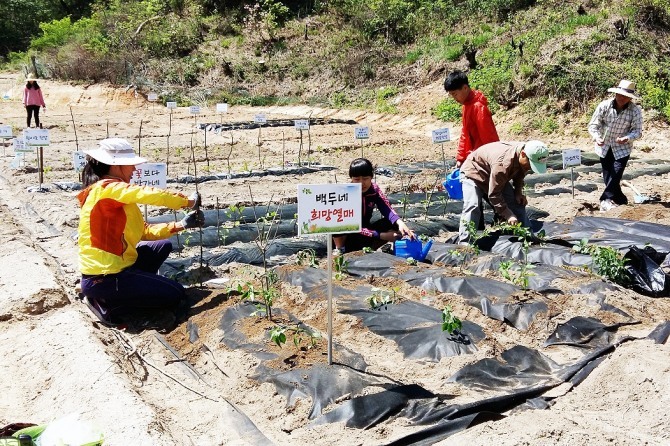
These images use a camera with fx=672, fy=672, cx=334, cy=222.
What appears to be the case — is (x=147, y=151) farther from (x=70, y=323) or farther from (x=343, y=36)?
(x=343, y=36)

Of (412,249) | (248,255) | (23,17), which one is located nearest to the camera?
(412,249)

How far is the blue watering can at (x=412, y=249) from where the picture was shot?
536 centimetres

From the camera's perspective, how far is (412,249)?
5.36 meters

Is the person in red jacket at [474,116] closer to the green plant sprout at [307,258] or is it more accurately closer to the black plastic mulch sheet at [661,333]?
the green plant sprout at [307,258]

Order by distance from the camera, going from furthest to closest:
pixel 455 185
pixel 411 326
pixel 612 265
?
1. pixel 455 185
2. pixel 612 265
3. pixel 411 326

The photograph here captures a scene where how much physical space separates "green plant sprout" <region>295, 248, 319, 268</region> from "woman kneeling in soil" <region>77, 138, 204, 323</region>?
108 cm

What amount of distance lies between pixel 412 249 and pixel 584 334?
176 cm

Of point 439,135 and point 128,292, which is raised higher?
point 439,135

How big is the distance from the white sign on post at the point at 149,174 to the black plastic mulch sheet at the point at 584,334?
3.14 metres

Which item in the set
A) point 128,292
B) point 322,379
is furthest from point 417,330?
point 128,292

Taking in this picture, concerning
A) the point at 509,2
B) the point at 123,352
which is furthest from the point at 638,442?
the point at 509,2

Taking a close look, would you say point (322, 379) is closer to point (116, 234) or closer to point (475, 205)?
point (116, 234)

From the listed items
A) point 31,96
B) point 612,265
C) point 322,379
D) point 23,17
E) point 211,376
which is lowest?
point 211,376

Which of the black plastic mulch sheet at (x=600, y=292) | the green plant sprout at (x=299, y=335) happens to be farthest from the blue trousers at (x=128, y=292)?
the black plastic mulch sheet at (x=600, y=292)
